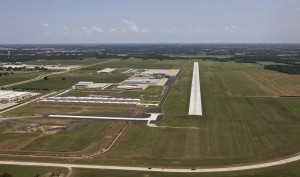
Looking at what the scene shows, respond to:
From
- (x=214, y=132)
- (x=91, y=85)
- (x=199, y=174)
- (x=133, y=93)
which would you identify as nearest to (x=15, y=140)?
(x=199, y=174)

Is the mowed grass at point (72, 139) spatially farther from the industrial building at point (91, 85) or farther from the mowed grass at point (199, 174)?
the industrial building at point (91, 85)

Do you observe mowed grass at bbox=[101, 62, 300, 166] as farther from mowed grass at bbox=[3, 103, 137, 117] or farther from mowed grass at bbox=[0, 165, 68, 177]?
mowed grass at bbox=[3, 103, 137, 117]

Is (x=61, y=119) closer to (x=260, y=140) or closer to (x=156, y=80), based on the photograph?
(x=260, y=140)

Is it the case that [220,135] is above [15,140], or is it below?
above

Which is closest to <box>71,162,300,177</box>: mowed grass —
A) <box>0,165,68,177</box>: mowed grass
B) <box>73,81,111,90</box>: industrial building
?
<box>0,165,68,177</box>: mowed grass

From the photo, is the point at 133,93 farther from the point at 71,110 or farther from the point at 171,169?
the point at 171,169

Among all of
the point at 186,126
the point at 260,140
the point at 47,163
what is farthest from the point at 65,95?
the point at 260,140
